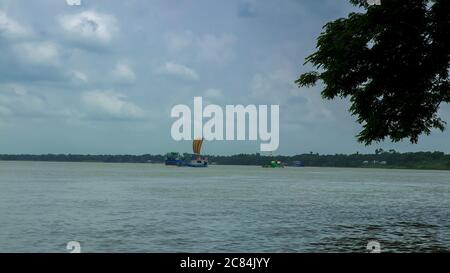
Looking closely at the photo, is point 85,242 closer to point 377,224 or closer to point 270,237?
point 270,237

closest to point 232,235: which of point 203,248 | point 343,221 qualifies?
point 203,248

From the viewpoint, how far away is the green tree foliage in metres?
26.8

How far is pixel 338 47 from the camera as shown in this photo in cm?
2697

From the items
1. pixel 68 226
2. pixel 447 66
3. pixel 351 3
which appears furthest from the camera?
pixel 68 226

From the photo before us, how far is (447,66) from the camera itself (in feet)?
92.1

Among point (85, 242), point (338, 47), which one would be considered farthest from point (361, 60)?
point (85, 242)

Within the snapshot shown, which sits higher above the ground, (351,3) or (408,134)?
(351,3)

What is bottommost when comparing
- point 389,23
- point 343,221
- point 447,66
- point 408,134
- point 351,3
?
point 343,221

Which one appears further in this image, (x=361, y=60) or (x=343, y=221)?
(x=343, y=221)

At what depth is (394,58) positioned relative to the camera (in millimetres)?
27172

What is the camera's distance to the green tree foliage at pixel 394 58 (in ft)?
87.8

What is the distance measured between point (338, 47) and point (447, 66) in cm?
610
